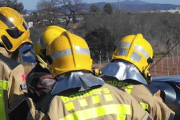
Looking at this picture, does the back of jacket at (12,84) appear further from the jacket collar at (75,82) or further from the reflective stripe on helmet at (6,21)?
the jacket collar at (75,82)

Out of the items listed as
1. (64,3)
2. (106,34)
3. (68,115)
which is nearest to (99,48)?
(106,34)

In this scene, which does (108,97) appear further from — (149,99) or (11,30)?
(11,30)

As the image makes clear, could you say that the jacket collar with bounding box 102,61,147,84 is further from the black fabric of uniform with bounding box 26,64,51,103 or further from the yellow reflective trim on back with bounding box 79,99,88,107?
the yellow reflective trim on back with bounding box 79,99,88,107

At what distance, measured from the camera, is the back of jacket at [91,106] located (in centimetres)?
234

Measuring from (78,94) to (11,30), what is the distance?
5.25 ft

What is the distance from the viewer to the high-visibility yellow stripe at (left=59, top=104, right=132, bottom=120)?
2345mm

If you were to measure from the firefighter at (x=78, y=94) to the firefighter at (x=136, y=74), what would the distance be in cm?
57

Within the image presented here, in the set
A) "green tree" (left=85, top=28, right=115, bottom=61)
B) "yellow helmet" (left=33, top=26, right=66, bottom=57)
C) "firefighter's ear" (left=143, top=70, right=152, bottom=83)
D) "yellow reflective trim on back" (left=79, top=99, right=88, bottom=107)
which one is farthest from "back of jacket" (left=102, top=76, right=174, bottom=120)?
"green tree" (left=85, top=28, right=115, bottom=61)

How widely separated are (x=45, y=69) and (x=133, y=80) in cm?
74

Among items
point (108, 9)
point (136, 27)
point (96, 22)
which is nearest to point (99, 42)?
point (136, 27)

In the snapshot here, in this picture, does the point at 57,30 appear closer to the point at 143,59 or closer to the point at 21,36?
the point at 21,36

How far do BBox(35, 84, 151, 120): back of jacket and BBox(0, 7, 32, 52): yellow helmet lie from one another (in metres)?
1.48

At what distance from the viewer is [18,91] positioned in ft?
11.1

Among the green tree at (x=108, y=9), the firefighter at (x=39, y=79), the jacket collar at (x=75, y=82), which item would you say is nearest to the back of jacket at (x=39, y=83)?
the firefighter at (x=39, y=79)
